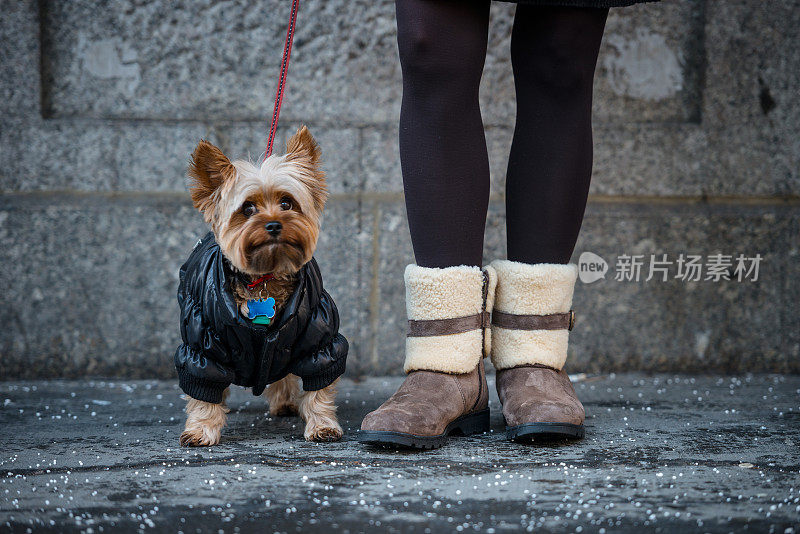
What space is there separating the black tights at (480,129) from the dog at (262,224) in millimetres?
282

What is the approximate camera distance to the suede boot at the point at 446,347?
2.04 metres

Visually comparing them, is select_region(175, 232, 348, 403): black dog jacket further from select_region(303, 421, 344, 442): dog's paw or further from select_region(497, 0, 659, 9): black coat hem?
select_region(497, 0, 659, 9): black coat hem

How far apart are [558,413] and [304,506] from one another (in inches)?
30.0

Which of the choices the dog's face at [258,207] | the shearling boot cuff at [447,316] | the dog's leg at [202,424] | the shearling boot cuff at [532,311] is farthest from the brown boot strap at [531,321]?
the dog's leg at [202,424]

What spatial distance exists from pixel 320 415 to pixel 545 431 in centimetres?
61

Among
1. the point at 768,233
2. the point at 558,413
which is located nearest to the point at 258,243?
the point at 558,413

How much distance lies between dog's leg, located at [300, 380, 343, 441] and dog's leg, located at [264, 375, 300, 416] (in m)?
0.21

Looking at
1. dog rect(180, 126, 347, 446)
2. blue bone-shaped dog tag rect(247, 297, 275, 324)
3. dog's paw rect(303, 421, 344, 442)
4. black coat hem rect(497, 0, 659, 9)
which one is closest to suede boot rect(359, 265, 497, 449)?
dog's paw rect(303, 421, 344, 442)

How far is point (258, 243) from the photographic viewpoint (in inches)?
78.6

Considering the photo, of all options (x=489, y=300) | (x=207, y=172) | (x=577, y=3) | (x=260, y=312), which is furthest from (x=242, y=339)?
(x=577, y=3)

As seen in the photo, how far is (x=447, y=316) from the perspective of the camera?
2092mm

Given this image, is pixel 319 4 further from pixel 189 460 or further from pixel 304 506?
pixel 304 506

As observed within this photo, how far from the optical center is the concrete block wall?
3.04 metres

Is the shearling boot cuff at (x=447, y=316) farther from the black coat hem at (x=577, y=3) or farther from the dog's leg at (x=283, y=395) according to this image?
the black coat hem at (x=577, y=3)
